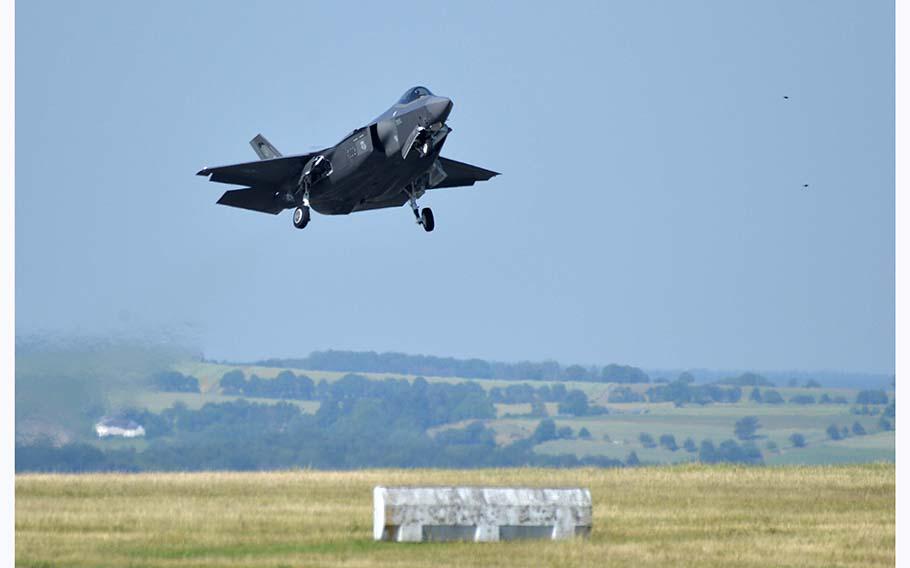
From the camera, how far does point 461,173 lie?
50969mm

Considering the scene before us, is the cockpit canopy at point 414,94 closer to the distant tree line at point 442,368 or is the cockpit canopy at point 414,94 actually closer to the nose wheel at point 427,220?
the nose wheel at point 427,220

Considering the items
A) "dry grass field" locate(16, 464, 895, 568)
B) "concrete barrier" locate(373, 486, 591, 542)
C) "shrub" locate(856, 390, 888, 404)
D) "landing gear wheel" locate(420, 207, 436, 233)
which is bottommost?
"shrub" locate(856, 390, 888, 404)

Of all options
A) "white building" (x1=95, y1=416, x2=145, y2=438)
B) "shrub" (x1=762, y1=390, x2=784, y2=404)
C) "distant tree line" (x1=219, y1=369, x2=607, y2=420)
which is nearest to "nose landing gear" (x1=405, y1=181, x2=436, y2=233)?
"white building" (x1=95, y1=416, x2=145, y2=438)

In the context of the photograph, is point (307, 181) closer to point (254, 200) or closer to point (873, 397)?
point (254, 200)

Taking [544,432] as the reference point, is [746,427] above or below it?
above

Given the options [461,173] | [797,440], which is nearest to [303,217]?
[461,173]

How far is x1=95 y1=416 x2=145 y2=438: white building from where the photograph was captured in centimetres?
5231

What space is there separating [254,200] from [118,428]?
14.4 meters

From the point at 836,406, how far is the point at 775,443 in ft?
34.6

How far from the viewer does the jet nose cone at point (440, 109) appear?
1639 inches

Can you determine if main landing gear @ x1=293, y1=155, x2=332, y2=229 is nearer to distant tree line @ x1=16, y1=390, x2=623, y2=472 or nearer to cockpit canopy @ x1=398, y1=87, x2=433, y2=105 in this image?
cockpit canopy @ x1=398, y1=87, x2=433, y2=105

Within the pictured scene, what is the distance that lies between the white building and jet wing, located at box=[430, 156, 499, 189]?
1285 cm

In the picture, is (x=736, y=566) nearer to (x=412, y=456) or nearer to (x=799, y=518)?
(x=799, y=518)

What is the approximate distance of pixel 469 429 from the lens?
164 m
